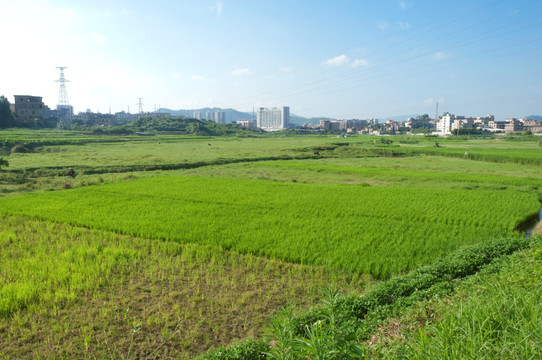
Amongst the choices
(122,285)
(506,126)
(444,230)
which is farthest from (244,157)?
(506,126)

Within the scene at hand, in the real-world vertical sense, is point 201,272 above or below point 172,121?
below

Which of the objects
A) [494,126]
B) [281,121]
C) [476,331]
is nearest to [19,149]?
[476,331]

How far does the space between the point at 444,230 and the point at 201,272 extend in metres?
7.55

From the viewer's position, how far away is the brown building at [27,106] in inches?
2675

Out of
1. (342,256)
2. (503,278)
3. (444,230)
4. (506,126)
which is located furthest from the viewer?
(506,126)

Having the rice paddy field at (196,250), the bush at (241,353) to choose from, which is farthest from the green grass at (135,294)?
the bush at (241,353)

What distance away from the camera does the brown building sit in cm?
6794

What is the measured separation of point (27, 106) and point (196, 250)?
3083 inches

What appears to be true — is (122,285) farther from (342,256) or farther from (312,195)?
(312,195)

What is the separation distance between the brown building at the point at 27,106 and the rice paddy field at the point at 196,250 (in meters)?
62.2

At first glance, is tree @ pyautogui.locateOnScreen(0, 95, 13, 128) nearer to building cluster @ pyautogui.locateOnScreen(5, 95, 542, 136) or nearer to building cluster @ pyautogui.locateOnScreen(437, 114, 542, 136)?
building cluster @ pyautogui.locateOnScreen(5, 95, 542, 136)

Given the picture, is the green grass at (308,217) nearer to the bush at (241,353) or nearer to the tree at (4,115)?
the bush at (241,353)

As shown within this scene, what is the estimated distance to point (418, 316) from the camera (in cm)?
506

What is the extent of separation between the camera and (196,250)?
9.16 metres
